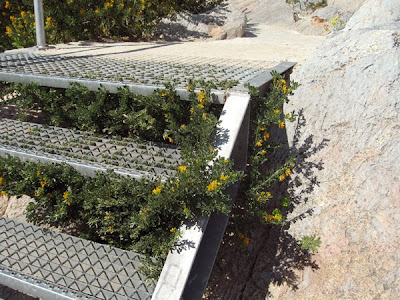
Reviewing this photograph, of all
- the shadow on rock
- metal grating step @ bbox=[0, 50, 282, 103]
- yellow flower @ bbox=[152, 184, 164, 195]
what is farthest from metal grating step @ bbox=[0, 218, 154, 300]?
metal grating step @ bbox=[0, 50, 282, 103]

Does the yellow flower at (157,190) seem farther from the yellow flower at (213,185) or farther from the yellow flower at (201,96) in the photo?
the yellow flower at (201,96)

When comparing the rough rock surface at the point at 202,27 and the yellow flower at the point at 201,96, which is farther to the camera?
the rough rock surface at the point at 202,27

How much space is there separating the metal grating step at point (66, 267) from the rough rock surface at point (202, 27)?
5.31m

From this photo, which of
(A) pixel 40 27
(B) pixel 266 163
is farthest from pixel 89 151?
(A) pixel 40 27

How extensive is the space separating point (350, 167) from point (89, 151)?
214 cm

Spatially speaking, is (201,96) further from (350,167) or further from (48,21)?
(48,21)

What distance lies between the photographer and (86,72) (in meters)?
3.57

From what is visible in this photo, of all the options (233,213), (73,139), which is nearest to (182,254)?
(233,213)

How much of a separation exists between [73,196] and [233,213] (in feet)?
4.06

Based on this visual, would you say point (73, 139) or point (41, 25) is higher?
point (41, 25)

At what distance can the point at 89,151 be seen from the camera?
2959 millimetres

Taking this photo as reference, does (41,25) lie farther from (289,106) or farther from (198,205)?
(198,205)

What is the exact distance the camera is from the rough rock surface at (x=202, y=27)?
7133 mm

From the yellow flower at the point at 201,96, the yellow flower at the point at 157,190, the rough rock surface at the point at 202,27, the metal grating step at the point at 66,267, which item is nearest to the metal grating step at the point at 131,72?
the yellow flower at the point at 201,96
